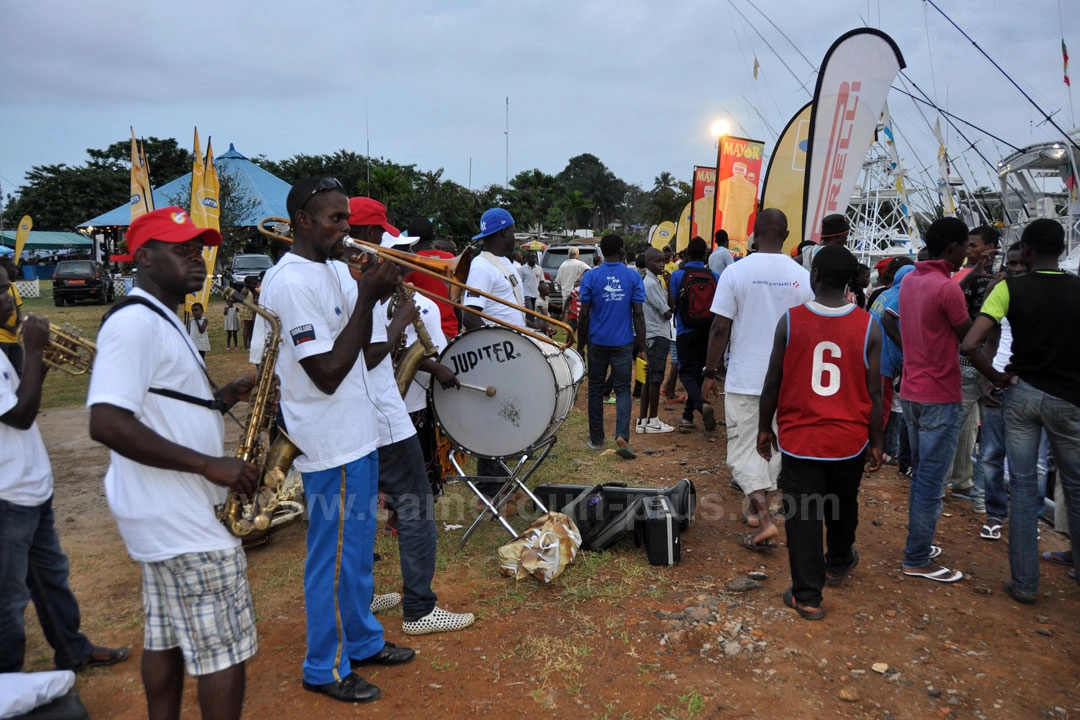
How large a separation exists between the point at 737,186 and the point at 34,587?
11.9m

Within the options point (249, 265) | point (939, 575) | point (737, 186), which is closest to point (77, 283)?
point (249, 265)

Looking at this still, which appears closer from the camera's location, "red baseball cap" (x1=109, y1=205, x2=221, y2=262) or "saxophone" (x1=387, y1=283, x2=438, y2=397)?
"red baseball cap" (x1=109, y1=205, x2=221, y2=262)

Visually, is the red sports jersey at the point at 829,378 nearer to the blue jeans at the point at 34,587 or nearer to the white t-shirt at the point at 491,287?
the white t-shirt at the point at 491,287

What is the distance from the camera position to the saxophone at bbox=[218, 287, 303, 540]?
271 cm

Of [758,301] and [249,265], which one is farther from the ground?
[249,265]

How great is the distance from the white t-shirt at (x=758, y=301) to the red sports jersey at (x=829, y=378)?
3.20 ft

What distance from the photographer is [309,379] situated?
9.84ft

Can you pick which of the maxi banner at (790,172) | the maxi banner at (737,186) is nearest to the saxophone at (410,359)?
the maxi banner at (790,172)

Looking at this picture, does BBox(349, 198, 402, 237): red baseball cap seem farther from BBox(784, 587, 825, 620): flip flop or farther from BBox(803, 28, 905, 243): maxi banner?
BBox(803, 28, 905, 243): maxi banner

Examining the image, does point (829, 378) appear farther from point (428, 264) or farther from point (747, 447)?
point (428, 264)

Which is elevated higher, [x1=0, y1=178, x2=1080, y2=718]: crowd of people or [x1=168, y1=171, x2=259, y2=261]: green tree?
[x1=168, y1=171, x2=259, y2=261]: green tree

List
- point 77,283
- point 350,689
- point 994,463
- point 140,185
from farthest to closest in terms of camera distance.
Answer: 1. point 77,283
2. point 140,185
3. point 994,463
4. point 350,689

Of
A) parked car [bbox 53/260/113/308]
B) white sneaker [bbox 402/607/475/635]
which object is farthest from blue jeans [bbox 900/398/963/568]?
parked car [bbox 53/260/113/308]

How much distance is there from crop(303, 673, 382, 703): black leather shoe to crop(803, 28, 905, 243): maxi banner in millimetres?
5961
